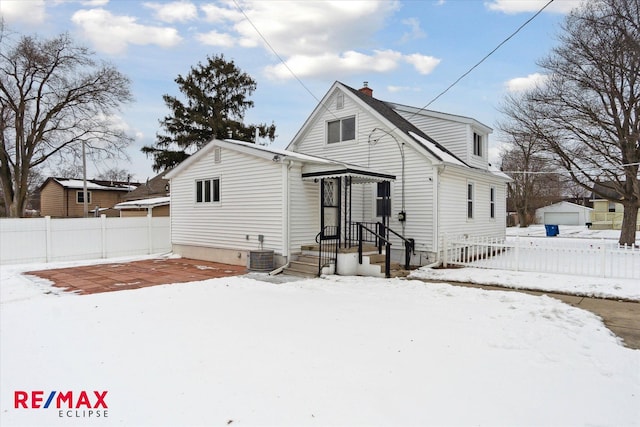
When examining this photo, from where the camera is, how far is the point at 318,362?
4281 millimetres

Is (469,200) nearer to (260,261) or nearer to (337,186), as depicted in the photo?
(337,186)

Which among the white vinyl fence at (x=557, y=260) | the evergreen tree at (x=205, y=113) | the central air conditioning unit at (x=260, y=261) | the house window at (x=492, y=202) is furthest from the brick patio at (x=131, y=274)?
the evergreen tree at (x=205, y=113)

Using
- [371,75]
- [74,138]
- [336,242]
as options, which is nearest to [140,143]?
[74,138]

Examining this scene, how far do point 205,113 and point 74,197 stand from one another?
51.0 feet

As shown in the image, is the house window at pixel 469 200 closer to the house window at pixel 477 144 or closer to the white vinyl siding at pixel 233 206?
the house window at pixel 477 144

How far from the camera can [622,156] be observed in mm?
16312

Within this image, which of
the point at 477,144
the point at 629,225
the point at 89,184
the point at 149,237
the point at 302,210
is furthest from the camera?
the point at 89,184

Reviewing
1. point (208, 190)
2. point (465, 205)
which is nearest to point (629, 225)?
point (465, 205)

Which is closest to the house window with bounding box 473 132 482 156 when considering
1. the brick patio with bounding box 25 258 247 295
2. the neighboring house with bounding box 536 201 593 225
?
the brick patio with bounding box 25 258 247 295

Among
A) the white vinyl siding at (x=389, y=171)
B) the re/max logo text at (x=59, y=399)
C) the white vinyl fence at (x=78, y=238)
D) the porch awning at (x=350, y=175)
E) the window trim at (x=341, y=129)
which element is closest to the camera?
the re/max logo text at (x=59, y=399)

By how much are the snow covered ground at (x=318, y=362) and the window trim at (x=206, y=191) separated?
20.8 feet

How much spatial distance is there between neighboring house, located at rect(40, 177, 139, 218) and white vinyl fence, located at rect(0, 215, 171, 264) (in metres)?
20.3

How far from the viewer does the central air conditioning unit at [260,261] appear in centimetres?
1067

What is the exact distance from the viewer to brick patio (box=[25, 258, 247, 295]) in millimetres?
9047
